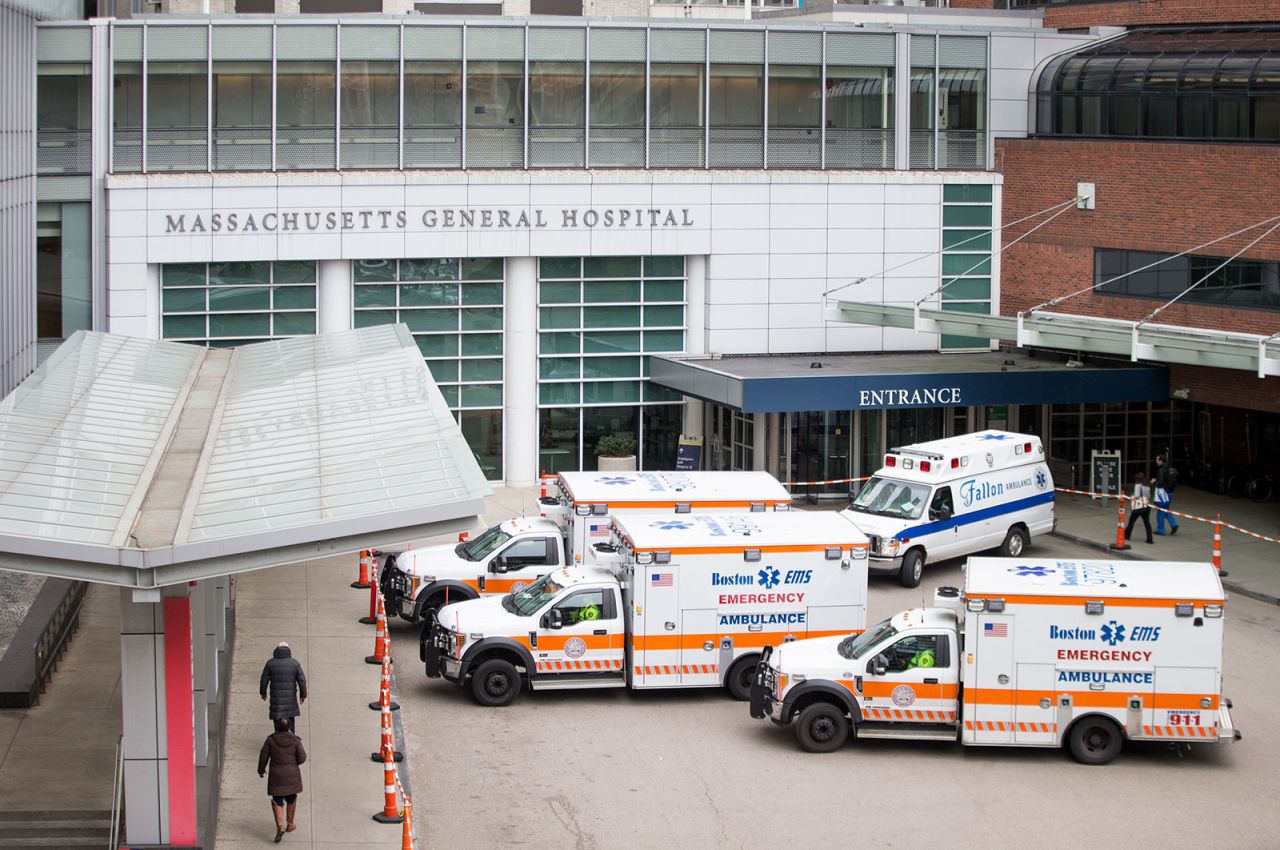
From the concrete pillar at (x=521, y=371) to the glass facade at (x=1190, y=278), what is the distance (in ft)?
39.8

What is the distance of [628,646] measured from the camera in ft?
71.1

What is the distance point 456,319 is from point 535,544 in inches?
480

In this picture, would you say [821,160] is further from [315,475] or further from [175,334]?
[315,475]

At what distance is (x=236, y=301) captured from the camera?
3531 cm

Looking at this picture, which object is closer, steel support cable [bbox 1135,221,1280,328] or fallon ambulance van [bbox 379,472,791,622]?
fallon ambulance van [bbox 379,472,791,622]

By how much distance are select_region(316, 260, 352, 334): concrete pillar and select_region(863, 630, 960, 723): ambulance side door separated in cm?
1905

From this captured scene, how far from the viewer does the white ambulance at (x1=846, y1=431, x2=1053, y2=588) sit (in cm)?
2812

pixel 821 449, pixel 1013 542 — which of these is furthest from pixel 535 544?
pixel 821 449

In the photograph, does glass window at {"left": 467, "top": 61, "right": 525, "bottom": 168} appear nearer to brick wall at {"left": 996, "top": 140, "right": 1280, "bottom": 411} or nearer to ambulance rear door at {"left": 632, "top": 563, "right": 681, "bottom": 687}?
brick wall at {"left": 996, "top": 140, "right": 1280, "bottom": 411}

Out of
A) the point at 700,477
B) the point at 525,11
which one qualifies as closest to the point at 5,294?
the point at 700,477

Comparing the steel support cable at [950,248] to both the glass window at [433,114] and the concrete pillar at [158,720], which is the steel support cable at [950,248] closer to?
the glass window at [433,114]

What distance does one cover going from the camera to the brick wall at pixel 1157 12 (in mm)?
37438

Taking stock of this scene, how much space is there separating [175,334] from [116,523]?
74.1ft

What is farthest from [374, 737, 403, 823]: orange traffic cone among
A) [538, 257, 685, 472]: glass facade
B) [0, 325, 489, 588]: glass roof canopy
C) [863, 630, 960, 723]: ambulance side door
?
[538, 257, 685, 472]: glass facade
